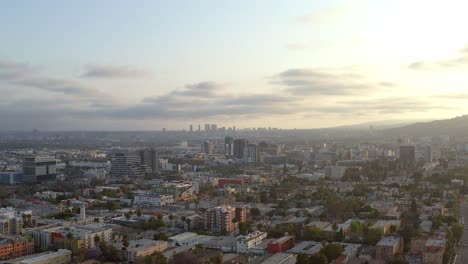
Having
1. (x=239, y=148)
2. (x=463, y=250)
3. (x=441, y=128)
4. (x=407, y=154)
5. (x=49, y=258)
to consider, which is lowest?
(x=463, y=250)

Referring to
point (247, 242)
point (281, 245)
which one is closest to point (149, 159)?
point (247, 242)

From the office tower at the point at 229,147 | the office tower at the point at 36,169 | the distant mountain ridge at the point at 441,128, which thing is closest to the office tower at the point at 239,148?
the office tower at the point at 229,147

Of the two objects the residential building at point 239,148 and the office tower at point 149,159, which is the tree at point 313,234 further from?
the residential building at point 239,148

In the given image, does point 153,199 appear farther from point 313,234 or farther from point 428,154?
point 428,154

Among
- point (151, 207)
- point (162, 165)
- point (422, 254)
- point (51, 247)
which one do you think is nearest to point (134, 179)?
point (162, 165)

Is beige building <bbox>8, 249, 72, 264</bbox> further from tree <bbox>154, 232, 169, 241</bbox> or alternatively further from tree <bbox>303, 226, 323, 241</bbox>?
tree <bbox>303, 226, 323, 241</bbox>

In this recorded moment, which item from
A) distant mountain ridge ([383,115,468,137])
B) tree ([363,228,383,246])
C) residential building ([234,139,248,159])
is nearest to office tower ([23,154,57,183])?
residential building ([234,139,248,159])

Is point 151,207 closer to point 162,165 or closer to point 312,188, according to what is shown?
point 312,188
